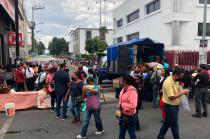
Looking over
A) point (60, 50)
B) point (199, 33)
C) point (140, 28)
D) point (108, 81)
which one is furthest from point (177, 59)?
point (60, 50)

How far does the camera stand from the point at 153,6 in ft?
96.3

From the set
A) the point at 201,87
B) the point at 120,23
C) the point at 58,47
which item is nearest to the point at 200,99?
the point at 201,87

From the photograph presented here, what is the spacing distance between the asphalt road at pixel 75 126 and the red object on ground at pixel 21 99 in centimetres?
67

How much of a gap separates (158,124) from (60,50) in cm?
11351

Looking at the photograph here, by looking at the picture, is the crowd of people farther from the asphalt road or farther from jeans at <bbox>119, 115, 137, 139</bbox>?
the asphalt road

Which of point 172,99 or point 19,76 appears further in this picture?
point 19,76

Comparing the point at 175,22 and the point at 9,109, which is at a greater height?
the point at 175,22

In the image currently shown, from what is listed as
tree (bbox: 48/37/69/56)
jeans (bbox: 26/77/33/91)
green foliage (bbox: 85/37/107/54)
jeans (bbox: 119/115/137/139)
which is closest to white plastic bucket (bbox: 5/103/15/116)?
jeans (bbox: 26/77/33/91)

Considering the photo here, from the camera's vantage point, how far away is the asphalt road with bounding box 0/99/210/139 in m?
7.29

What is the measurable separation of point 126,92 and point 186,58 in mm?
18560

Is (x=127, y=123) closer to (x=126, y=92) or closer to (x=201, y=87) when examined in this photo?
(x=126, y=92)

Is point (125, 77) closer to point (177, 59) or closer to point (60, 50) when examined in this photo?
point (177, 59)

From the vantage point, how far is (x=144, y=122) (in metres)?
8.61

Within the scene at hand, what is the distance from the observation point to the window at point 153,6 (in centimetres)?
2819
